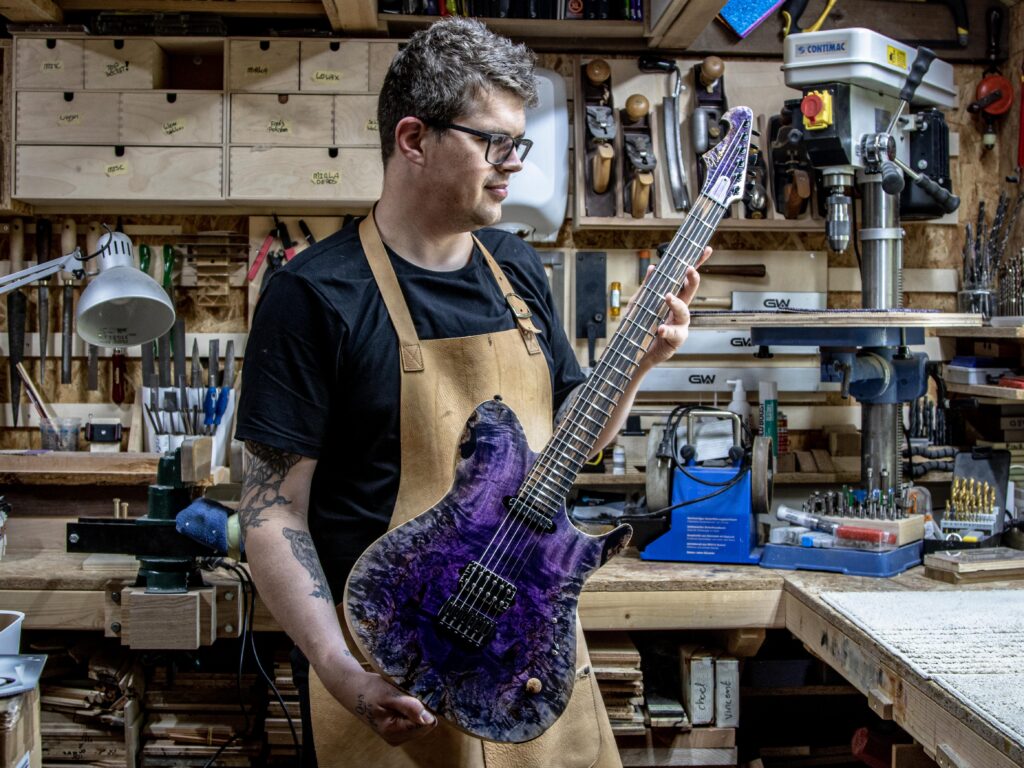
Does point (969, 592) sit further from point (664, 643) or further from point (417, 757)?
point (417, 757)

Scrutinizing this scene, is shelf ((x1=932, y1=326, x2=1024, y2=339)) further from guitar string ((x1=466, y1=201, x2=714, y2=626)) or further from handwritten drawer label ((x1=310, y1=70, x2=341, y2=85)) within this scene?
handwritten drawer label ((x1=310, y1=70, x2=341, y2=85))

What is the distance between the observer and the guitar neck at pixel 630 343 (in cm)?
157

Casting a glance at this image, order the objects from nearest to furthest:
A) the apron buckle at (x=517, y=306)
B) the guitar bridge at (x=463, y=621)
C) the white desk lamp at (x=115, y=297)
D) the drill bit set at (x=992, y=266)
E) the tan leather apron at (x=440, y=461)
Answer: the guitar bridge at (x=463, y=621) → the tan leather apron at (x=440, y=461) → the apron buckle at (x=517, y=306) → the white desk lamp at (x=115, y=297) → the drill bit set at (x=992, y=266)

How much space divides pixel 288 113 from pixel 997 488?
2267 millimetres

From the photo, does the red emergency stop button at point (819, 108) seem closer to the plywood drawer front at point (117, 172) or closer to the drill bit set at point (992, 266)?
the drill bit set at point (992, 266)

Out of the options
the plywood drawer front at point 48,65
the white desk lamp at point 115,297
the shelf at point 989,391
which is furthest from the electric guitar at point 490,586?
the plywood drawer front at point 48,65

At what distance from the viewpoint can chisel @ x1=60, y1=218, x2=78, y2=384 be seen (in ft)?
10.7

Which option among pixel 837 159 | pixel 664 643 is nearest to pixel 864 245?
pixel 837 159

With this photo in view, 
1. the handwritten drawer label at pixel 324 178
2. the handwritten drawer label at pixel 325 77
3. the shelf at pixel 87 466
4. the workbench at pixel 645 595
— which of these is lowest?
the workbench at pixel 645 595

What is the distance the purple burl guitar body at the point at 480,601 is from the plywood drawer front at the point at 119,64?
2.15m

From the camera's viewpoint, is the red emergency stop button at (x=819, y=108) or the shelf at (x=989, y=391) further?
the shelf at (x=989, y=391)

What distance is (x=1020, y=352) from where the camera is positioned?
340 cm

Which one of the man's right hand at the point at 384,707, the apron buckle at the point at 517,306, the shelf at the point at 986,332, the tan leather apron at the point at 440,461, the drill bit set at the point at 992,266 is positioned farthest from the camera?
the drill bit set at the point at 992,266

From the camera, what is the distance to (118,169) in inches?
121
